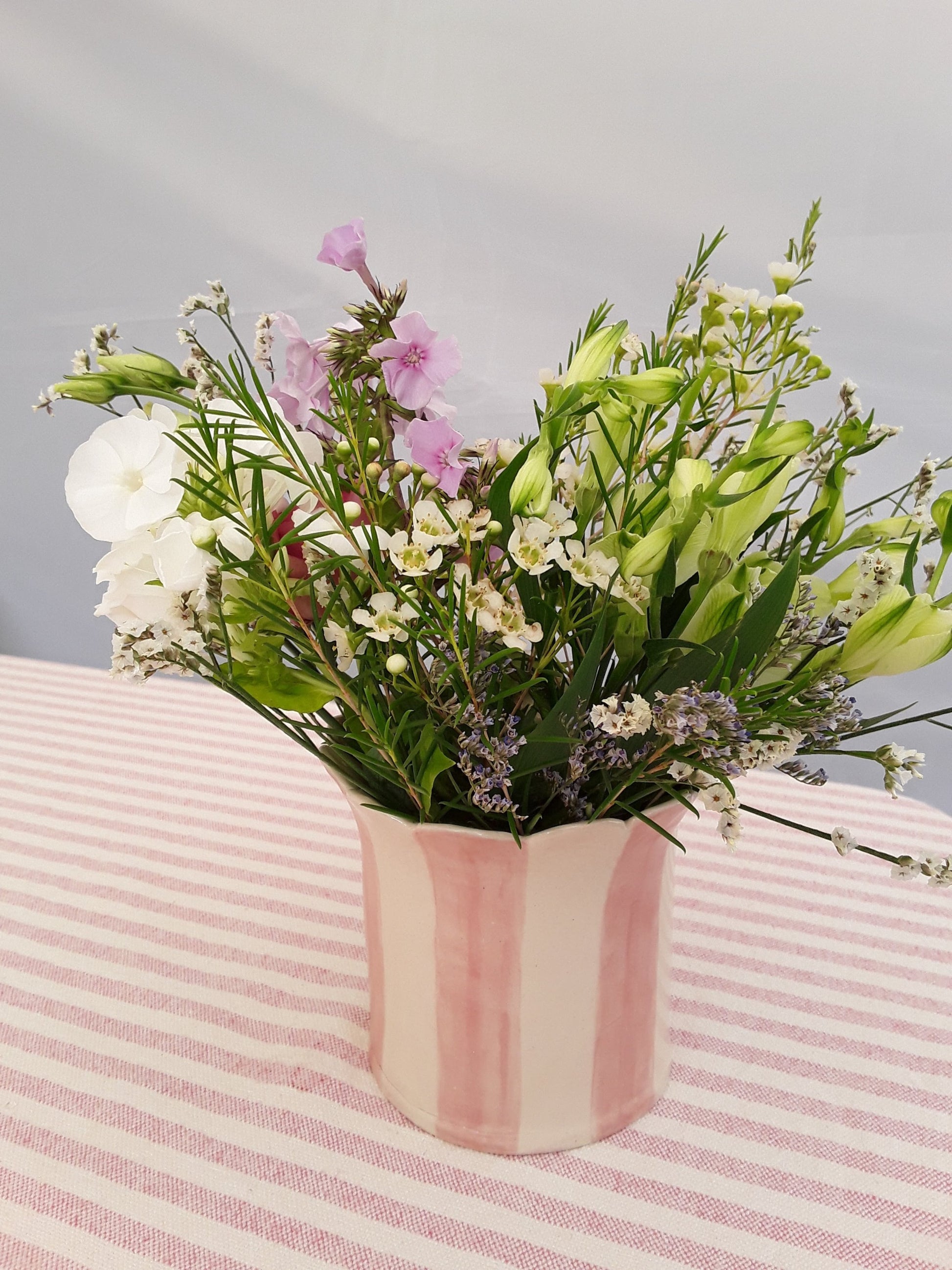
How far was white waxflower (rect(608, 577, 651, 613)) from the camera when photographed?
1.14 ft

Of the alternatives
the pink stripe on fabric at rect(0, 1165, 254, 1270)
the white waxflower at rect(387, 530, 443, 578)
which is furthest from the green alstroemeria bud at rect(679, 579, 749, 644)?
the pink stripe on fabric at rect(0, 1165, 254, 1270)

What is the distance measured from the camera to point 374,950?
49 centimetres

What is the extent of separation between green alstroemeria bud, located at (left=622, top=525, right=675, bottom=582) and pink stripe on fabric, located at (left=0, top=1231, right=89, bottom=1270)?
14.3 inches

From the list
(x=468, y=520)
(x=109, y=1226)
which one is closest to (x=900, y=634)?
(x=468, y=520)

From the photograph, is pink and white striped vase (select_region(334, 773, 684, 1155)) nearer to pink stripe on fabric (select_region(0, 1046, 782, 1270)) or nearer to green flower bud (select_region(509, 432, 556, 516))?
pink stripe on fabric (select_region(0, 1046, 782, 1270))

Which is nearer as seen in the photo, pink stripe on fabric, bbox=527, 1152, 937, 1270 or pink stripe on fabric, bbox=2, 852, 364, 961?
pink stripe on fabric, bbox=527, 1152, 937, 1270

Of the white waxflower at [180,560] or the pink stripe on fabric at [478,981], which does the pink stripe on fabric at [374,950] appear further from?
the white waxflower at [180,560]

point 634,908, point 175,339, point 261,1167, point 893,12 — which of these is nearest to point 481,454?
point 634,908

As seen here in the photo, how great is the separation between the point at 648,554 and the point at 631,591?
0.8 inches

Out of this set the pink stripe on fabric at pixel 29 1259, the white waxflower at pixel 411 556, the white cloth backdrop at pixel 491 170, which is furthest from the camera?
the white cloth backdrop at pixel 491 170

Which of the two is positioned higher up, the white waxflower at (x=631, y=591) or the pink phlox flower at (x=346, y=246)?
the pink phlox flower at (x=346, y=246)

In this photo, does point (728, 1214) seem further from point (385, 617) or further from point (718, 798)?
point (385, 617)

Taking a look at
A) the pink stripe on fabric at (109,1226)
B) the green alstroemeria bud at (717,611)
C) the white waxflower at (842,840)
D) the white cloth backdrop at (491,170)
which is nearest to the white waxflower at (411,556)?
the green alstroemeria bud at (717,611)

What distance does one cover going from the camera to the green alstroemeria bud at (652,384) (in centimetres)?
32
